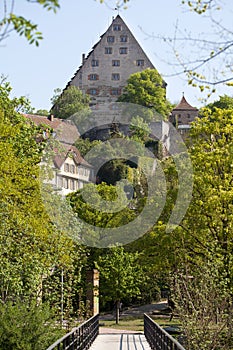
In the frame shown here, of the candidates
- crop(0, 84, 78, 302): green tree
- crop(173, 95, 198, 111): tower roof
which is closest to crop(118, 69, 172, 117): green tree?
crop(173, 95, 198, 111): tower roof

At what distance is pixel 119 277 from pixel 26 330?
1194 inches

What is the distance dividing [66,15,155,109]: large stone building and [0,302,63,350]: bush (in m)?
111

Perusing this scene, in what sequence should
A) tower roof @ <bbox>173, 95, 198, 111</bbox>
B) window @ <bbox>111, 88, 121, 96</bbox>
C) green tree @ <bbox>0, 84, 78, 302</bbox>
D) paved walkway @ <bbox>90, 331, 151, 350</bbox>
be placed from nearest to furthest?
paved walkway @ <bbox>90, 331, 151, 350</bbox> < green tree @ <bbox>0, 84, 78, 302</bbox> < window @ <bbox>111, 88, 121, 96</bbox> < tower roof @ <bbox>173, 95, 198, 111</bbox>

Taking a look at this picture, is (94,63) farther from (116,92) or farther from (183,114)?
(183,114)

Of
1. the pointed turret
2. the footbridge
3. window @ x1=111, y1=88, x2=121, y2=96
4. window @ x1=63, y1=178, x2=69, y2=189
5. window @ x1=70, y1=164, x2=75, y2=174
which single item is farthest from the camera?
the pointed turret

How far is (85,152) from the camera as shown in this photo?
358 feet

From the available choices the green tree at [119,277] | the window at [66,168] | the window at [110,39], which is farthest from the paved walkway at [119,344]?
the window at [110,39]

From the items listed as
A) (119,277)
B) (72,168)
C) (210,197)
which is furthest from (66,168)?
(210,197)

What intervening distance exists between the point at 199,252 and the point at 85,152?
79.0 metres

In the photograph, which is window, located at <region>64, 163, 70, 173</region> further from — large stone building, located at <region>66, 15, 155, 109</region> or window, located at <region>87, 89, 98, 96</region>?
window, located at <region>87, 89, 98, 96</region>

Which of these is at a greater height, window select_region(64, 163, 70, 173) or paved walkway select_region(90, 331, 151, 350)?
window select_region(64, 163, 70, 173)

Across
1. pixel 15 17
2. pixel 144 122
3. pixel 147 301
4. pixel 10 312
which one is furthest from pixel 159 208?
pixel 144 122

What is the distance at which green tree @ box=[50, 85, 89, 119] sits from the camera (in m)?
123

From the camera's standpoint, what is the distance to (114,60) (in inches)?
4978
